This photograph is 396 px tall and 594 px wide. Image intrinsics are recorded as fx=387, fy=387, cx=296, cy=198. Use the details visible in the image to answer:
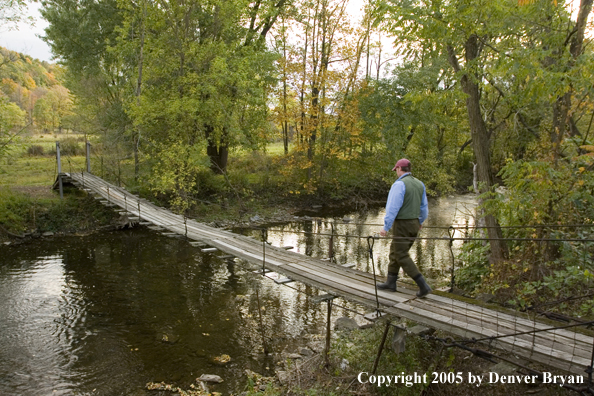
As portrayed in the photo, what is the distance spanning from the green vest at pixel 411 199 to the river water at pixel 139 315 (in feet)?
3.80

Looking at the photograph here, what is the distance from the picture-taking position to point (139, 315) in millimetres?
7605

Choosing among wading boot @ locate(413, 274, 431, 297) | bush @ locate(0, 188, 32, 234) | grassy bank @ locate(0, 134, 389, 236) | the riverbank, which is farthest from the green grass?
wading boot @ locate(413, 274, 431, 297)

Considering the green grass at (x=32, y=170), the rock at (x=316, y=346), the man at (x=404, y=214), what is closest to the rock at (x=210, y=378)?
the rock at (x=316, y=346)

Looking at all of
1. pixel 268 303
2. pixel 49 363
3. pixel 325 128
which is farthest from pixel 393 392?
pixel 325 128

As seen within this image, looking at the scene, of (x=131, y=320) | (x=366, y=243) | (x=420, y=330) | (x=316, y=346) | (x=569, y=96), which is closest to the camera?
(x=420, y=330)

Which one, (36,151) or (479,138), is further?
(36,151)

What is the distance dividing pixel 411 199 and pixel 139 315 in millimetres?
5935

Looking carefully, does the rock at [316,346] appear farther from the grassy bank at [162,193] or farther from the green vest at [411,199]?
the grassy bank at [162,193]

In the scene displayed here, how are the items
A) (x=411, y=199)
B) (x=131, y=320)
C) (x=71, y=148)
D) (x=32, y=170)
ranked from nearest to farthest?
(x=411, y=199) < (x=131, y=320) < (x=32, y=170) < (x=71, y=148)

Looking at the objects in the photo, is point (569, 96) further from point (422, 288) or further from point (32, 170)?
point (32, 170)

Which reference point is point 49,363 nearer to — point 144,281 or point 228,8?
point 144,281

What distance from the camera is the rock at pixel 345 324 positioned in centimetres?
690

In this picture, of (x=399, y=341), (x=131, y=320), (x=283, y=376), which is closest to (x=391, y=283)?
(x=399, y=341)

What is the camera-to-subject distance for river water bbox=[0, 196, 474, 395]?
5738 millimetres
